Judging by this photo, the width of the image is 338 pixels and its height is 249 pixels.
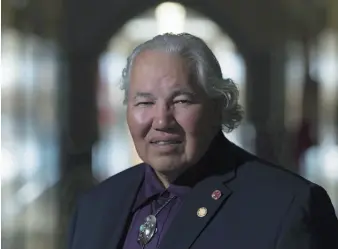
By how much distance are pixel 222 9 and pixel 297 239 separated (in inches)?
123

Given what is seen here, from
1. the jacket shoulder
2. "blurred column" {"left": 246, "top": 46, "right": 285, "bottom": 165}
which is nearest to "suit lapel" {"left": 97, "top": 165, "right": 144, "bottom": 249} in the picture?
the jacket shoulder

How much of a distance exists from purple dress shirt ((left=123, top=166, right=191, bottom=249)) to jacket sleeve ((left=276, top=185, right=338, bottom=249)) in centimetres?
25

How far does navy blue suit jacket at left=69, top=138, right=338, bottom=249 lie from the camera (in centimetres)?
158

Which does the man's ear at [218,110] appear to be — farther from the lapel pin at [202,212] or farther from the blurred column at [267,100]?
the blurred column at [267,100]

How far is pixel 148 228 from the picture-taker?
1.73 metres

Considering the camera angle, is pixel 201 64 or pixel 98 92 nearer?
pixel 201 64

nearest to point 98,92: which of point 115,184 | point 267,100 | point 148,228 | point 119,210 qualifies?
point 267,100

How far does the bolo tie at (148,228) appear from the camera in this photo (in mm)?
1713

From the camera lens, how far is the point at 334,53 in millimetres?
4379

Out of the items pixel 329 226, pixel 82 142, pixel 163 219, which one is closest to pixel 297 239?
pixel 329 226

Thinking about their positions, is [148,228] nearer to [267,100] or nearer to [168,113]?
[168,113]

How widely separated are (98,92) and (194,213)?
2.73 metres

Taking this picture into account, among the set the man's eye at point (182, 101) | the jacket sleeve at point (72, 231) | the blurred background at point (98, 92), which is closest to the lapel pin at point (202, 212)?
the man's eye at point (182, 101)

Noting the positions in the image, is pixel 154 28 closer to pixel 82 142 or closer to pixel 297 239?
pixel 82 142
